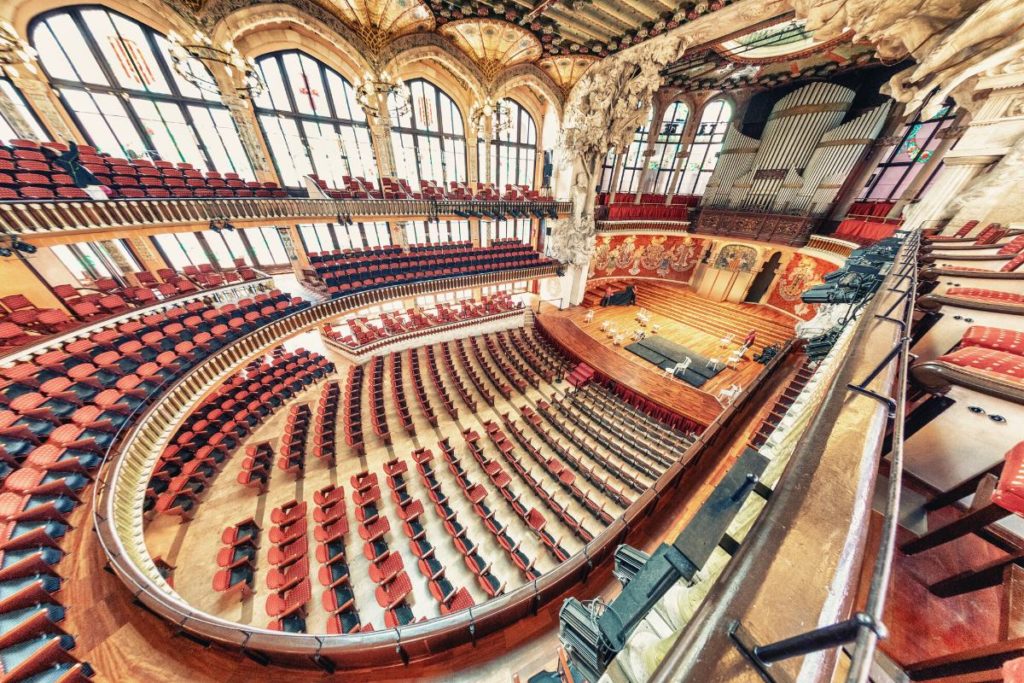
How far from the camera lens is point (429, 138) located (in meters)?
13.9

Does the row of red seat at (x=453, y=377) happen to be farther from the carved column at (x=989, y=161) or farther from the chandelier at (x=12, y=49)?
the carved column at (x=989, y=161)

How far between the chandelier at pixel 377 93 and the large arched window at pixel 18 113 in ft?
26.0

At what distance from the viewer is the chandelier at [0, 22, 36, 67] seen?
272 inches

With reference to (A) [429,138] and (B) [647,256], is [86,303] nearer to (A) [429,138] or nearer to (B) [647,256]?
(A) [429,138]

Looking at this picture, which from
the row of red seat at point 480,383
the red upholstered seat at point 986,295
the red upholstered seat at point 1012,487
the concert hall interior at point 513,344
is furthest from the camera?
the row of red seat at point 480,383

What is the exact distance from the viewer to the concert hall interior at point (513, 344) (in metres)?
1.74

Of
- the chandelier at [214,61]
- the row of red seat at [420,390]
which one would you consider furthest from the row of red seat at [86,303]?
the row of red seat at [420,390]

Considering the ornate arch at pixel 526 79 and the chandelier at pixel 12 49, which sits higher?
the ornate arch at pixel 526 79

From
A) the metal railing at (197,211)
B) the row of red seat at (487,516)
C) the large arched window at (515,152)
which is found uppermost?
the large arched window at (515,152)

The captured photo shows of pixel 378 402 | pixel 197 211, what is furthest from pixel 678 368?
pixel 197 211

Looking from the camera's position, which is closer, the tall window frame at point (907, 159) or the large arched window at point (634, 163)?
the tall window frame at point (907, 159)

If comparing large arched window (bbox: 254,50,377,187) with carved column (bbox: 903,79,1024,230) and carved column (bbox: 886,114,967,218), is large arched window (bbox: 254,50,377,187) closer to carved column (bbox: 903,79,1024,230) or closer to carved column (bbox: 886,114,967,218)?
carved column (bbox: 903,79,1024,230)

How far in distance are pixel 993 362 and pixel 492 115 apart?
14.6m

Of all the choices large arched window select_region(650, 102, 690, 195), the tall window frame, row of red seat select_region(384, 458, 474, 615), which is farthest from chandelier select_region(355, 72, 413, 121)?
the tall window frame
